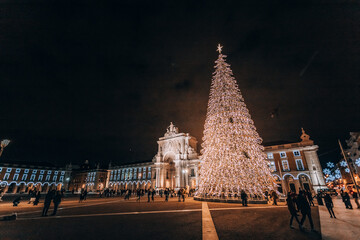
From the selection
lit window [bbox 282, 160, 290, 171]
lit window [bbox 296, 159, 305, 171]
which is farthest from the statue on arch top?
lit window [bbox 296, 159, 305, 171]

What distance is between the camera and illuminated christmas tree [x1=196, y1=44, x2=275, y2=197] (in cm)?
1673

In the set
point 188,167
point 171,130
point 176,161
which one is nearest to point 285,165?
point 188,167

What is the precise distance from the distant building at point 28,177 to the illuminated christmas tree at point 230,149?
6860 cm

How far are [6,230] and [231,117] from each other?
18698mm

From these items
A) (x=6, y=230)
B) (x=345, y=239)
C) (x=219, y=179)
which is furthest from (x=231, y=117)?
(x=6, y=230)

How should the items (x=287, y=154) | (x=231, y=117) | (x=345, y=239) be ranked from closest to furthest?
(x=345, y=239)
(x=231, y=117)
(x=287, y=154)

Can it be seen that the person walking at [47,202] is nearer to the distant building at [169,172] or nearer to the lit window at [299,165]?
the distant building at [169,172]

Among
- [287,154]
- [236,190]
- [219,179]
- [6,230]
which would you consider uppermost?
[287,154]

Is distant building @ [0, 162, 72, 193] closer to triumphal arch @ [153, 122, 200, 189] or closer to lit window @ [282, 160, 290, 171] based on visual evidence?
triumphal arch @ [153, 122, 200, 189]

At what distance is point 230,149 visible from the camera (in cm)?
1767

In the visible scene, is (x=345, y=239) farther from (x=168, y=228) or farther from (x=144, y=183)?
(x=144, y=183)

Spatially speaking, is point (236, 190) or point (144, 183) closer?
point (236, 190)

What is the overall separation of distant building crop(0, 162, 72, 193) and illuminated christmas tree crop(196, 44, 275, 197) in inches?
2701

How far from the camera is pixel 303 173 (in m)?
37.4
